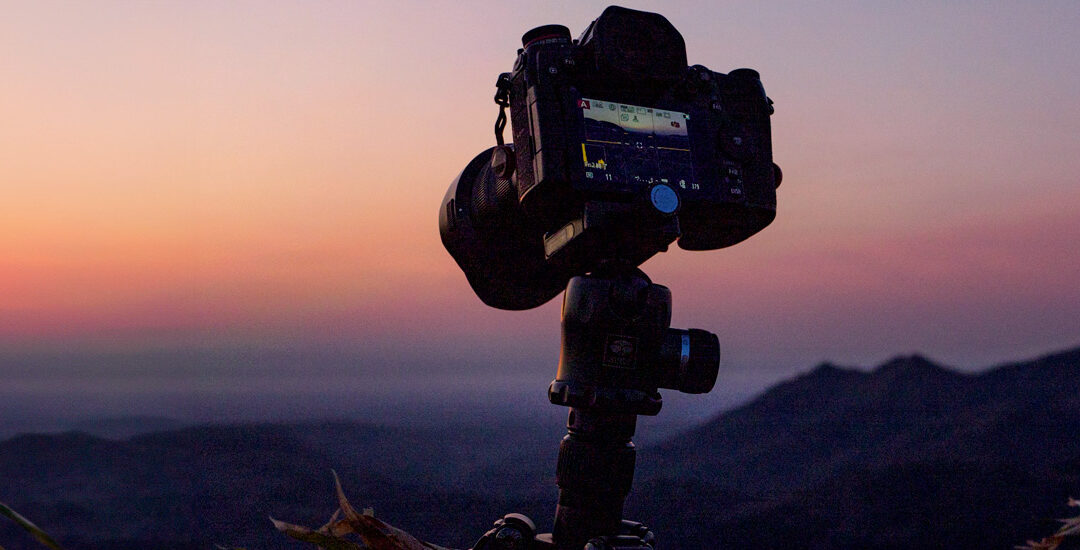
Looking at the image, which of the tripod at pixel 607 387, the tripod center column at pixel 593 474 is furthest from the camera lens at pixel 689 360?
the tripod center column at pixel 593 474

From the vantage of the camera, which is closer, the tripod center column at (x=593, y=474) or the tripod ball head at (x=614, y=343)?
the tripod ball head at (x=614, y=343)

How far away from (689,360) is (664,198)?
0.46 m

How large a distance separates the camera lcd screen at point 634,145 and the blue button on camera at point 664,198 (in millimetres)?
62

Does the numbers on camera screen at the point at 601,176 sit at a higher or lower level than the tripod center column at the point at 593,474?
higher

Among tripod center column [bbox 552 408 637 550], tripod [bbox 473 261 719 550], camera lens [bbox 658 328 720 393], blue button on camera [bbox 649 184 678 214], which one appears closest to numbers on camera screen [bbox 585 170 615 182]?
blue button on camera [bbox 649 184 678 214]

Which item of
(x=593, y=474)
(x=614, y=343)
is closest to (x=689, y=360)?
(x=614, y=343)

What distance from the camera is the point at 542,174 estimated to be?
A: 7.53ft

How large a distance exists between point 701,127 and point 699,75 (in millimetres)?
172

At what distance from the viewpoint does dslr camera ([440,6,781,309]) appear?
91.4 inches

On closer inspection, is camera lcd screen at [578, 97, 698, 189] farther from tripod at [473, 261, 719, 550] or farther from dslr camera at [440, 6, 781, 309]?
tripod at [473, 261, 719, 550]

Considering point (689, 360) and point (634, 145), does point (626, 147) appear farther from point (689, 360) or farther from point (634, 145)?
point (689, 360)

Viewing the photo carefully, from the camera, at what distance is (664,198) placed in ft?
7.58

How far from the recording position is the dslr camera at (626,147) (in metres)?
2.32

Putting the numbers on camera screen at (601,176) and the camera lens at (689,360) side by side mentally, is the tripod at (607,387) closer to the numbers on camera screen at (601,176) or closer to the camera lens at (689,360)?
the camera lens at (689,360)
